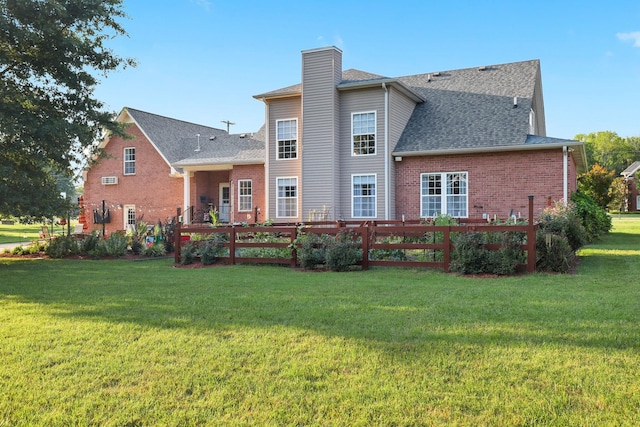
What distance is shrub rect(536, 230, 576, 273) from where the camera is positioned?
33.0 feet

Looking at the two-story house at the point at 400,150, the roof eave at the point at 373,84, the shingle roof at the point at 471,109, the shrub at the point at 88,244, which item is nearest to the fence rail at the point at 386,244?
the shrub at the point at 88,244

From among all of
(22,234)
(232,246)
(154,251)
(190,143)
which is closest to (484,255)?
(232,246)

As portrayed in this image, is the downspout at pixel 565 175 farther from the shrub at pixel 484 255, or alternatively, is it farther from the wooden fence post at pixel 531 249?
the wooden fence post at pixel 531 249

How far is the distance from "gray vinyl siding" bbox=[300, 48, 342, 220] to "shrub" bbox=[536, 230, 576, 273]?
1044 centimetres

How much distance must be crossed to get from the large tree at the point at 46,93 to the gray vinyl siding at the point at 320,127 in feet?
22.8

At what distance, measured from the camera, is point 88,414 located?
3607 millimetres

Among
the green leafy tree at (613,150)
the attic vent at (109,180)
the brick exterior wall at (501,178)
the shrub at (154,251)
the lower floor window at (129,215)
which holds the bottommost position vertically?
the shrub at (154,251)

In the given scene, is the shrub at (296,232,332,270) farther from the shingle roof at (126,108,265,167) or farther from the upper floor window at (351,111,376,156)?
the shingle roof at (126,108,265,167)

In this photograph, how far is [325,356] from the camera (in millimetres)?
4633

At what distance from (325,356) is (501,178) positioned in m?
15.2

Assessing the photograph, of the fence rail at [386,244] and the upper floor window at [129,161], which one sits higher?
the upper floor window at [129,161]

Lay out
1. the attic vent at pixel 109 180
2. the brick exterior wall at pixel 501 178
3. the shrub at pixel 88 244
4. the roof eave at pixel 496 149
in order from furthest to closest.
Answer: the attic vent at pixel 109 180 → the brick exterior wall at pixel 501 178 → the roof eave at pixel 496 149 → the shrub at pixel 88 244

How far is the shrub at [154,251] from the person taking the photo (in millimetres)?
16328

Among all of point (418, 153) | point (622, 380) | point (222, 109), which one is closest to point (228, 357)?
point (622, 380)
